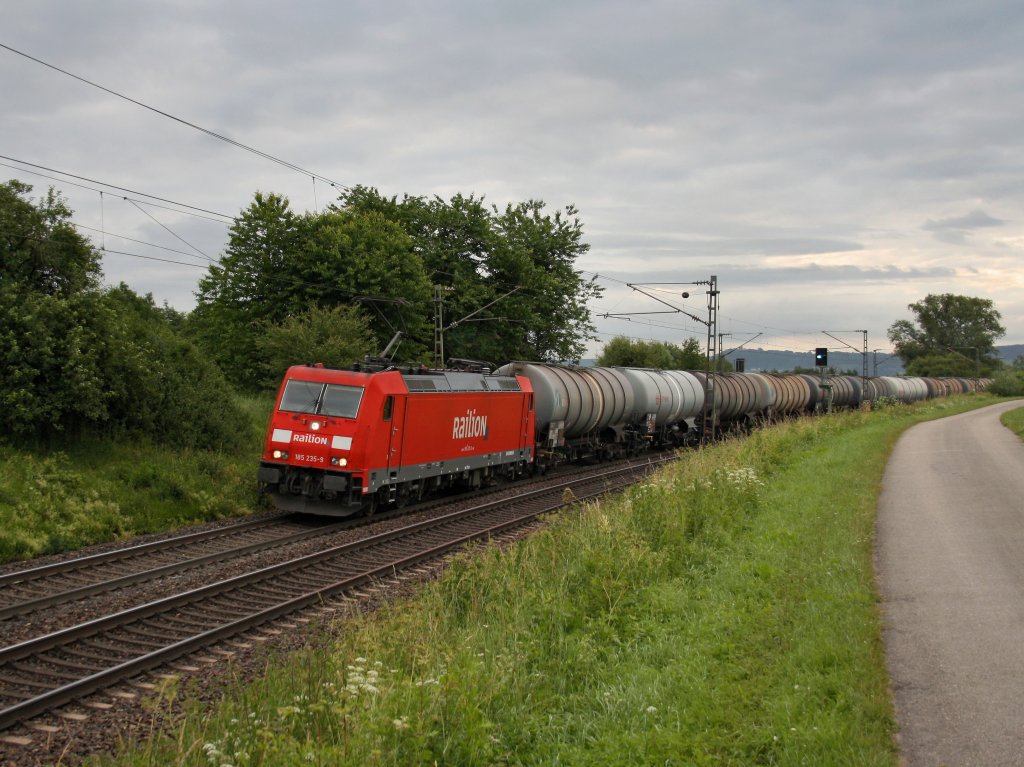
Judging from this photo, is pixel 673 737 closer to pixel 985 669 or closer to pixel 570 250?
pixel 985 669

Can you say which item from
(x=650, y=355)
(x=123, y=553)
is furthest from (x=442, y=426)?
(x=650, y=355)

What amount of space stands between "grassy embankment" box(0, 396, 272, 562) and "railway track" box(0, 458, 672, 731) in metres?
4.20

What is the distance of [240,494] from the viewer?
749 inches

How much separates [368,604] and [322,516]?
757 cm

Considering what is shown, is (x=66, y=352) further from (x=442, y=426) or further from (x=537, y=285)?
(x=537, y=285)

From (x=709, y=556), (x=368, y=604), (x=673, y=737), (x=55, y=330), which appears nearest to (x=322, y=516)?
(x=55, y=330)

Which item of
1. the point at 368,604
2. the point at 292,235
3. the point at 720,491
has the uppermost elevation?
the point at 292,235

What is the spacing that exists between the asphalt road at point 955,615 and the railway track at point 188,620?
6074 mm

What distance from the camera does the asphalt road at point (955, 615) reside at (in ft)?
19.4

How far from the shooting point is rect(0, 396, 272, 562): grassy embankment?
47.8ft

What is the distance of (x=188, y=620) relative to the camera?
1052 centimetres

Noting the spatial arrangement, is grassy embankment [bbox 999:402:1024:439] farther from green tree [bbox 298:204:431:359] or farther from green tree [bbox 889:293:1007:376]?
green tree [bbox 889:293:1007:376]

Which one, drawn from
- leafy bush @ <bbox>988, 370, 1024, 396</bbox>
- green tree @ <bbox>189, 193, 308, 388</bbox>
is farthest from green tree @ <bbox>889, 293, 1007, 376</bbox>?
green tree @ <bbox>189, 193, 308, 388</bbox>

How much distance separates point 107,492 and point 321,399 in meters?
4.31
